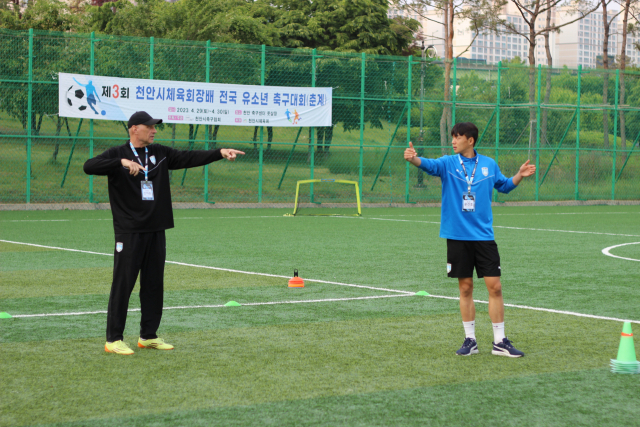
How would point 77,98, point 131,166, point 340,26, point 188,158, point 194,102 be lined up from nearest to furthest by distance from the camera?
point 131,166 → point 188,158 → point 77,98 → point 194,102 → point 340,26

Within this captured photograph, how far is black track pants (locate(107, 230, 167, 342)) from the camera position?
6.07 metres

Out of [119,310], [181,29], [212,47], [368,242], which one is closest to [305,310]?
[119,310]

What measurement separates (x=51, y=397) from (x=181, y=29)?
31.6m

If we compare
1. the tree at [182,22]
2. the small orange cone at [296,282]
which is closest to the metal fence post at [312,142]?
the tree at [182,22]

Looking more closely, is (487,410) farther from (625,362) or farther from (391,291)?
(391,291)

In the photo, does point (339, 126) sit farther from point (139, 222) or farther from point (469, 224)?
point (139, 222)

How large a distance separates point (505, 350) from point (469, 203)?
1.11 m

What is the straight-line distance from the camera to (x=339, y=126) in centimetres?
2558

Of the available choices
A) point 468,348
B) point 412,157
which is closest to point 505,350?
point 468,348

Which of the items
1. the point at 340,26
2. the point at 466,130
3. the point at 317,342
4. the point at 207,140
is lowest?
the point at 317,342

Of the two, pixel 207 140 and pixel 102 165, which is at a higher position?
pixel 207 140

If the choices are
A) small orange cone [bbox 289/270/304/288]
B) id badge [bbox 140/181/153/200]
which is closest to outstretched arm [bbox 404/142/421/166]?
id badge [bbox 140/181/153/200]

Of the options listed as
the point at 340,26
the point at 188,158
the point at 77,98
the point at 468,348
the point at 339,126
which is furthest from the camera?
the point at 340,26

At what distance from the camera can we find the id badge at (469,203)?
6164 millimetres
